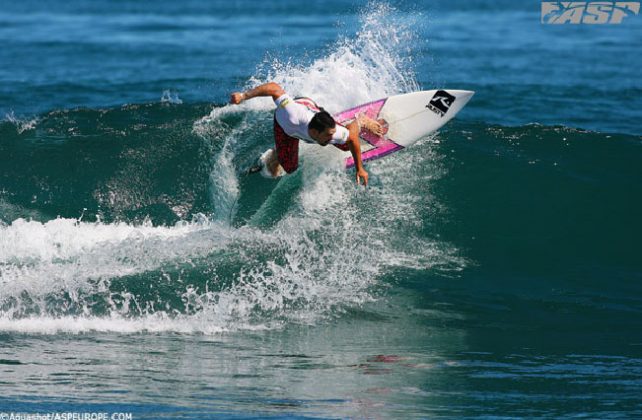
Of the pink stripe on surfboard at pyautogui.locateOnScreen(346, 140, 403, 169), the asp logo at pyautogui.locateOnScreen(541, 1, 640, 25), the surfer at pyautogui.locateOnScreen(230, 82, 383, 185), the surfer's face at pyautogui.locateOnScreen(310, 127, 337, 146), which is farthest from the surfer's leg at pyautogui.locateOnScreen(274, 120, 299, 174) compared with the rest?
→ the asp logo at pyautogui.locateOnScreen(541, 1, 640, 25)

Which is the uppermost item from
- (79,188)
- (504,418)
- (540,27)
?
(540,27)

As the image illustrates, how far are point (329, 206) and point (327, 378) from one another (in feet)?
11.7

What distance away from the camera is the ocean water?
677 centimetres

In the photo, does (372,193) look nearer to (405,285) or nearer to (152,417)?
(405,285)

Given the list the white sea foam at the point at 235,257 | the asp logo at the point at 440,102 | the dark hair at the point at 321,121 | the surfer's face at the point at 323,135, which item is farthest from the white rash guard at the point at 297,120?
the asp logo at the point at 440,102

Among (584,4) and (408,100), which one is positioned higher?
(584,4)

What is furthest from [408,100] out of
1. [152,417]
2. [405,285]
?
[152,417]

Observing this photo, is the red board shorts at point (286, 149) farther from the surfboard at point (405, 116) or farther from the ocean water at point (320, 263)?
the surfboard at point (405, 116)

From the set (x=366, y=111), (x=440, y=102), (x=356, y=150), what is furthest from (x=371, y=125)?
(x=356, y=150)

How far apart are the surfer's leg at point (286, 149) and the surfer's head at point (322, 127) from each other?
657mm

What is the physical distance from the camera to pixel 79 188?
442 inches

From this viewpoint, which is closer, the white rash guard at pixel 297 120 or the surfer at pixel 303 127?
the surfer at pixel 303 127

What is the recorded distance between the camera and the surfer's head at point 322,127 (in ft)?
28.1

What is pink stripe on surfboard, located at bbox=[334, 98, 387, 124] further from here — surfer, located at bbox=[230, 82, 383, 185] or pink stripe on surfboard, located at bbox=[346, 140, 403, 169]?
surfer, located at bbox=[230, 82, 383, 185]
